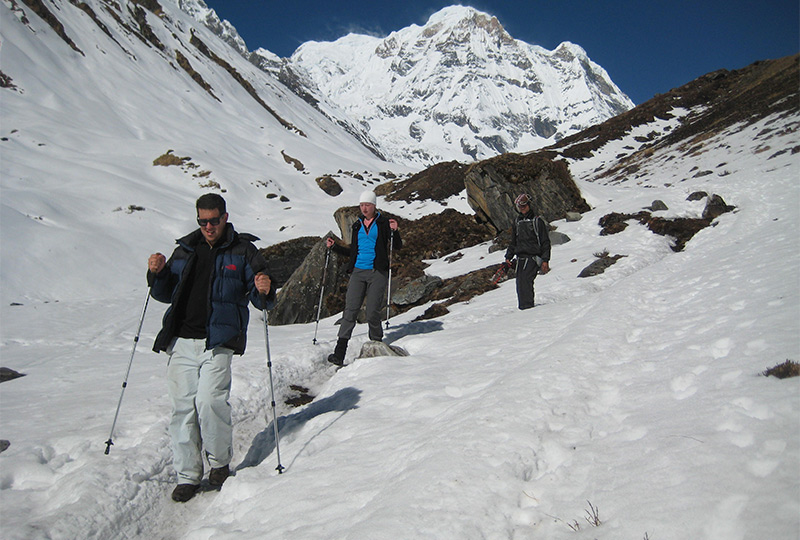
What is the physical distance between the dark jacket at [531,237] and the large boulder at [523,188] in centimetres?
986

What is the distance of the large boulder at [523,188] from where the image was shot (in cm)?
1869

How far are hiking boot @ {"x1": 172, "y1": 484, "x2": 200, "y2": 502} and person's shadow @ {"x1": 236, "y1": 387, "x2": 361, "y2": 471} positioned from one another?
1.94 ft

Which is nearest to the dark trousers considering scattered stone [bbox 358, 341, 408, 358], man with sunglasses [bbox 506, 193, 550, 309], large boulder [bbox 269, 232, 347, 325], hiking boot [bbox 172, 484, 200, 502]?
man with sunglasses [bbox 506, 193, 550, 309]

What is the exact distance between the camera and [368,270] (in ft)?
23.7

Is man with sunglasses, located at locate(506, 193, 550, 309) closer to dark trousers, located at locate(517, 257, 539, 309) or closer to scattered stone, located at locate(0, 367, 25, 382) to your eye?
dark trousers, located at locate(517, 257, 539, 309)

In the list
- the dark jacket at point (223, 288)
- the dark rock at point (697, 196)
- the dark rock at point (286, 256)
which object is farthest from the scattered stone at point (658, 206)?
the dark jacket at point (223, 288)

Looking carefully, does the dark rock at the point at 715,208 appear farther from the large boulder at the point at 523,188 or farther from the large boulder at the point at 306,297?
the large boulder at the point at 306,297

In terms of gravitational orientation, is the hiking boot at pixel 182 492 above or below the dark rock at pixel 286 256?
below

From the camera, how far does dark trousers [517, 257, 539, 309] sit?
862 cm

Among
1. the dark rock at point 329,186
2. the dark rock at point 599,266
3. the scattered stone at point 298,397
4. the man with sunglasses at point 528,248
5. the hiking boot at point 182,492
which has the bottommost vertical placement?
the hiking boot at point 182,492

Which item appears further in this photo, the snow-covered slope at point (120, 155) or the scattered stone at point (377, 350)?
the snow-covered slope at point (120, 155)

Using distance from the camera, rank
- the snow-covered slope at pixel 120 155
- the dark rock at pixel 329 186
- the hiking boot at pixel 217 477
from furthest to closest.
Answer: the dark rock at pixel 329 186 → the snow-covered slope at pixel 120 155 → the hiking boot at pixel 217 477

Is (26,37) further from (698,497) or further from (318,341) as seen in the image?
(698,497)

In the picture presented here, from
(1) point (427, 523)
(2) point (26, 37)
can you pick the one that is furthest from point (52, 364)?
(2) point (26, 37)
